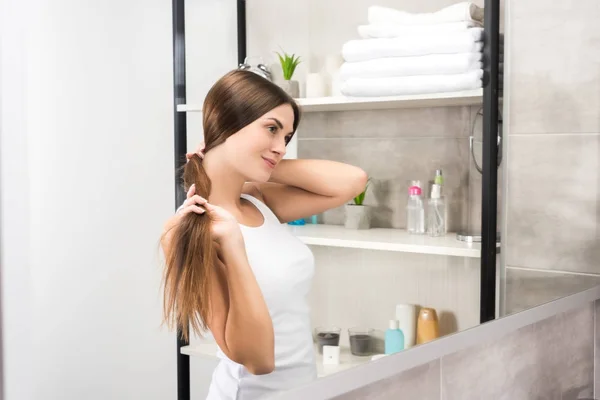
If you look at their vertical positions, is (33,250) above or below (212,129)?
below

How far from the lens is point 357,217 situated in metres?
0.87

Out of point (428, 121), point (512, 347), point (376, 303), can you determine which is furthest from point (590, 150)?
point (376, 303)

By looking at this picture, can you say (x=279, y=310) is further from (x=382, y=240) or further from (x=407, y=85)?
(x=407, y=85)

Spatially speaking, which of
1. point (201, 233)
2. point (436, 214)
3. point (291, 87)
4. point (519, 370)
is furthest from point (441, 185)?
point (519, 370)

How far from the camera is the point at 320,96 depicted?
2.70ft

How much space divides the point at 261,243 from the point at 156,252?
0.13 m

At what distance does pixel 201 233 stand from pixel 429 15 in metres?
0.47

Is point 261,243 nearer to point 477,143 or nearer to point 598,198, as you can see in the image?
point 477,143

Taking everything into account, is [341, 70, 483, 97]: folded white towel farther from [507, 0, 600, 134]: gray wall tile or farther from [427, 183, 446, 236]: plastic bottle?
[507, 0, 600, 134]: gray wall tile

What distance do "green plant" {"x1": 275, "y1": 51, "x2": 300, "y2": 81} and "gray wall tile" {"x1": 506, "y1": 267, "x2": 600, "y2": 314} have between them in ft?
2.04

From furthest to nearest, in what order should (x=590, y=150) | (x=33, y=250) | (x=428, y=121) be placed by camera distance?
(x=590, y=150) → (x=428, y=121) → (x=33, y=250)

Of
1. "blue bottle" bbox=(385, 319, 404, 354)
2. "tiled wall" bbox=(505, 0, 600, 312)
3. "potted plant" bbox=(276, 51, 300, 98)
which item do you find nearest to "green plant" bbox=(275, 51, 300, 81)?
"potted plant" bbox=(276, 51, 300, 98)

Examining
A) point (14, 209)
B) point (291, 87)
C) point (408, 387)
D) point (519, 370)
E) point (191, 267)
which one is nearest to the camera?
point (14, 209)

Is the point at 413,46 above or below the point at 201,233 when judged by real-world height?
above
